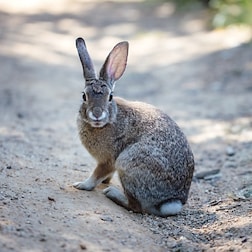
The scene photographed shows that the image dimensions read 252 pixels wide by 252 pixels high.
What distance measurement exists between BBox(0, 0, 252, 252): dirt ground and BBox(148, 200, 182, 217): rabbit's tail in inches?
2.4

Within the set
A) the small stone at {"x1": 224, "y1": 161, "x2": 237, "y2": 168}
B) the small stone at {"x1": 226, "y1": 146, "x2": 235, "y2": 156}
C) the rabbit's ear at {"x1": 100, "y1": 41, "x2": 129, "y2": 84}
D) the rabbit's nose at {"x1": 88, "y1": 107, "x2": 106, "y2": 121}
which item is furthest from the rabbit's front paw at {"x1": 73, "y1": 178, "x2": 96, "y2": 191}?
the small stone at {"x1": 226, "y1": 146, "x2": 235, "y2": 156}

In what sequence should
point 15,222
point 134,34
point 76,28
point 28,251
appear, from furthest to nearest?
point 76,28
point 134,34
point 15,222
point 28,251

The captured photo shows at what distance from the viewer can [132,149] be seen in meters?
5.61

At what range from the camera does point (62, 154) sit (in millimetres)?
7441

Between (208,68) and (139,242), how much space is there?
26.8 ft

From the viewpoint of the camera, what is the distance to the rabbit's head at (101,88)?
18.3ft

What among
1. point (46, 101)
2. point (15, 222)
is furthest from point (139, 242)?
point (46, 101)

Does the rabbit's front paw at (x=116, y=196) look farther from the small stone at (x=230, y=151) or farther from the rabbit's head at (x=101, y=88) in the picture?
the small stone at (x=230, y=151)

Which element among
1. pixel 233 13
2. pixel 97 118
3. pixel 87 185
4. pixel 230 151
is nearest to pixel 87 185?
pixel 87 185

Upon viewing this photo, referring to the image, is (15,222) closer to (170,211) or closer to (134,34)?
(170,211)

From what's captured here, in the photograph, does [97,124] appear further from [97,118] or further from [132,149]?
[132,149]

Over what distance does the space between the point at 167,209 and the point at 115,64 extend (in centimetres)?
155

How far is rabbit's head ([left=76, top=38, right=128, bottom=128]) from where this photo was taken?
5574 millimetres

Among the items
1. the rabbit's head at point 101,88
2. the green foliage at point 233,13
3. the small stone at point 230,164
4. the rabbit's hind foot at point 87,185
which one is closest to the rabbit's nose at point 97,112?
the rabbit's head at point 101,88
